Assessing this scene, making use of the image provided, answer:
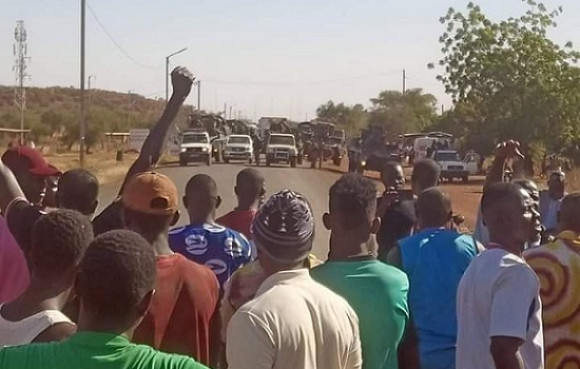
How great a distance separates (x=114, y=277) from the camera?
3092 millimetres

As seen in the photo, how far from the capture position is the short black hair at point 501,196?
15.1ft

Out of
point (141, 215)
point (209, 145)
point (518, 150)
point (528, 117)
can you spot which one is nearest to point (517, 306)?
point (141, 215)

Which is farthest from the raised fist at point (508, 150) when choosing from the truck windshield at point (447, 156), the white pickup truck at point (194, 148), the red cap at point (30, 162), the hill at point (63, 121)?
the white pickup truck at point (194, 148)

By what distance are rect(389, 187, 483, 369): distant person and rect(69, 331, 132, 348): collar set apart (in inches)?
96.8

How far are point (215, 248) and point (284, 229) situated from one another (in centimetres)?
185

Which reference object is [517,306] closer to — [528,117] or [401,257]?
[401,257]

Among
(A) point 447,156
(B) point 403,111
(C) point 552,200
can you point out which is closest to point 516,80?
(A) point 447,156

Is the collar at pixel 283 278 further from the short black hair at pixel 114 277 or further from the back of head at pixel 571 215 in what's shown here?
the back of head at pixel 571 215

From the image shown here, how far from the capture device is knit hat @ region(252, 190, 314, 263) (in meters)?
3.76

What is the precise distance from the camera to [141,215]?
4566mm

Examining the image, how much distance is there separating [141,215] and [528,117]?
46084 millimetres

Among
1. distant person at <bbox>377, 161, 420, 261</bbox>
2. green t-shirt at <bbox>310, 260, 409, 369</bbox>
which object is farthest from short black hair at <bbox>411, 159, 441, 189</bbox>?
green t-shirt at <bbox>310, 260, 409, 369</bbox>

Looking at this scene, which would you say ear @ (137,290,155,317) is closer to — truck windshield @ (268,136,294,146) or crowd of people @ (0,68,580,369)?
crowd of people @ (0,68,580,369)

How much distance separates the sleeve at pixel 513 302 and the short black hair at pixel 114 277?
64.8 inches
